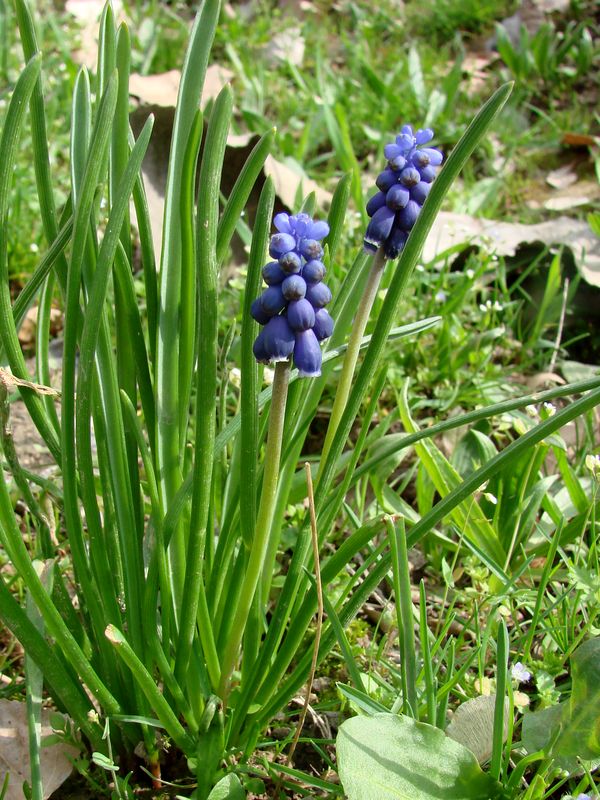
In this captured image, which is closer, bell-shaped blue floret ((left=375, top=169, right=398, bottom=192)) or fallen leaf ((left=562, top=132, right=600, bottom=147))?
bell-shaped blue floret ((left=375, top=169, right=398, bottom=192))

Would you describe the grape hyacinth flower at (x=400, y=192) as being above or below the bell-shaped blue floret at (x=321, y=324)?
above

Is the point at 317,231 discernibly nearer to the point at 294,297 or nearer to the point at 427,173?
the point at 294,297

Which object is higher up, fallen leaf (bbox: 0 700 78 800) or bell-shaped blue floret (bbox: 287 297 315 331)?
bell-shaped blue floret (bbox: 287 297 315 331)

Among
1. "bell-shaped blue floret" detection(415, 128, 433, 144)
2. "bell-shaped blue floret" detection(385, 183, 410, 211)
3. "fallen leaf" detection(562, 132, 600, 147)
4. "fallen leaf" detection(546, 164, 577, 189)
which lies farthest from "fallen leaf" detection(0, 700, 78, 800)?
"fallen leaf" detection(562, 132, 600, 147)

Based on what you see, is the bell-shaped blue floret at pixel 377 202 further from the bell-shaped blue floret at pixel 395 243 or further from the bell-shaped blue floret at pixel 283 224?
the bell-shaped blue floret at pixel 283 224

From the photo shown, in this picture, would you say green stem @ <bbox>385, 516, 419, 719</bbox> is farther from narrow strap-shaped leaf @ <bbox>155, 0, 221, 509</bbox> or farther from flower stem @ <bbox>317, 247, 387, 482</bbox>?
narrow strap-shaped leaf @ <bbox>155, 0, 221, 509</bbox>

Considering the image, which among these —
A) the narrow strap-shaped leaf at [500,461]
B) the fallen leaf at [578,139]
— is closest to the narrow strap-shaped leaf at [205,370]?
the narrow strap-shaped leaf at [500,461]
